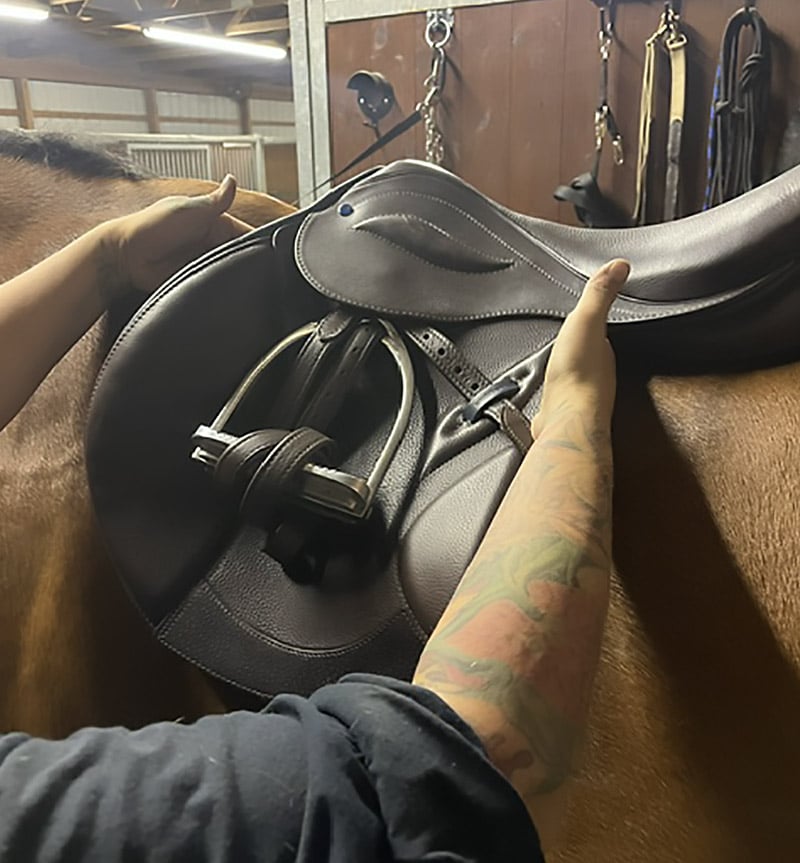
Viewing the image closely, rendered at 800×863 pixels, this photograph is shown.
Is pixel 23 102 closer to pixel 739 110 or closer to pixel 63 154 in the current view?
pixel 739 110

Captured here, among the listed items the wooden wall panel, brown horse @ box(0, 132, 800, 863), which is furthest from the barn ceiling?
brown horse @ box(0, 132, 800, 863)

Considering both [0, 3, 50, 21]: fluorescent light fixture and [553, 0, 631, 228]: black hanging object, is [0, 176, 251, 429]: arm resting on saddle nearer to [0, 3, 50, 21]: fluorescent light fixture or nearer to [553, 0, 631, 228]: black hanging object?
[553, 0, 631, 228]: black hanging object

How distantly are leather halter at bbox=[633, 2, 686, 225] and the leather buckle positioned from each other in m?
1.52

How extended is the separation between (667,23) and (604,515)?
71.6 inches

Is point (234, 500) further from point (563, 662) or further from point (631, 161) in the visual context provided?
point (631, 161)

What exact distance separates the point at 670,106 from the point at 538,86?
15.1 inches

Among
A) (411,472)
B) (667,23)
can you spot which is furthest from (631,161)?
(411,472)

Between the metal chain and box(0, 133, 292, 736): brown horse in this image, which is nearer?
box(0, 133, 292, 736): brown horse

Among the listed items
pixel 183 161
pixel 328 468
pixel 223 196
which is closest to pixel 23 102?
pixel 183 161

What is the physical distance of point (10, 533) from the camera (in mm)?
782

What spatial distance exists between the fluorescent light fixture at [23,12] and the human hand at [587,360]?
5513 mm

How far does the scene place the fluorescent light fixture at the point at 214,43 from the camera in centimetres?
593

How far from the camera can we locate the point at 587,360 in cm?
59

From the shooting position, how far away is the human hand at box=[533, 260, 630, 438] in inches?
22.0
